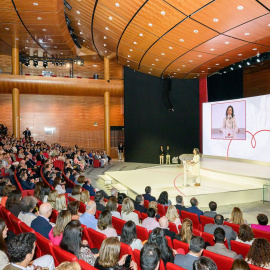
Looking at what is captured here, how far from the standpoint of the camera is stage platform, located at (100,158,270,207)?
8372mm

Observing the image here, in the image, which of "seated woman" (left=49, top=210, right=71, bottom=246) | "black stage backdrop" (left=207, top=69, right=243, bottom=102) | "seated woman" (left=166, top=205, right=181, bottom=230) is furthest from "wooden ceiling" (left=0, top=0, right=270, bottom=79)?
"seated woman" (left=49, top=210, right=71, bottom=246)

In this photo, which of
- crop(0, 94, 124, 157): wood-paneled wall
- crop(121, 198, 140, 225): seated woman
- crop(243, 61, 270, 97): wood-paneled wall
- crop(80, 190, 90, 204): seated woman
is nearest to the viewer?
crop(121, 198, 140, 225): seated woman

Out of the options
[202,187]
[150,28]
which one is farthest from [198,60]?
[202,187]

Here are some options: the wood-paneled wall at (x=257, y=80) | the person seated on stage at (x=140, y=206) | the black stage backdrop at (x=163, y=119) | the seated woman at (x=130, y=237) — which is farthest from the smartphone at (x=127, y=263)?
the black stage backdrop at (x=163, y=119)

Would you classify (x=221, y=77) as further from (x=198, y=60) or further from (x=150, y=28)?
(x=150, y=28)

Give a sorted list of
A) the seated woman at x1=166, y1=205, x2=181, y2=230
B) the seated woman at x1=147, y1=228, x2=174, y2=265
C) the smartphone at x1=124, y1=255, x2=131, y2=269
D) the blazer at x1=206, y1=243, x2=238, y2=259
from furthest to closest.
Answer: the seated woman at x1=166, y1=205, x2=181, y2=230 < the blazer at x1=206, y1=243, x2=238, y2=259 < the seated woman at x1=147, y1=228, x2=174, y2=265 < the smartphone at x1=124, y1=255, x2=131, y2=269

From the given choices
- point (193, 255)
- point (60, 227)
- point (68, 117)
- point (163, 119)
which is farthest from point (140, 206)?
point (68, 117)

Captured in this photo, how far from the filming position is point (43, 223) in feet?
11.9

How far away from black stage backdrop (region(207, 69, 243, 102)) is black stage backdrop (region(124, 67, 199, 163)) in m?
1.71

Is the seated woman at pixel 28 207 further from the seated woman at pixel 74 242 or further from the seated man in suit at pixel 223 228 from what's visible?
the seated man in suit at pixel 223 228

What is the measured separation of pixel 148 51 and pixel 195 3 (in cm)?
535

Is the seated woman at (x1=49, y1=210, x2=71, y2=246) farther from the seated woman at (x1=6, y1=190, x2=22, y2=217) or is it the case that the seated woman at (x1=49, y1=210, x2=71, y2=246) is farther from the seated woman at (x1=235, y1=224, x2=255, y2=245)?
the seated woman at (x1=235, y1=224, x2=255, y2=245)

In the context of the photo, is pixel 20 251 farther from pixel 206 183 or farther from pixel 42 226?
pixel 206 183

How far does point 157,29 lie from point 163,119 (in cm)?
842
